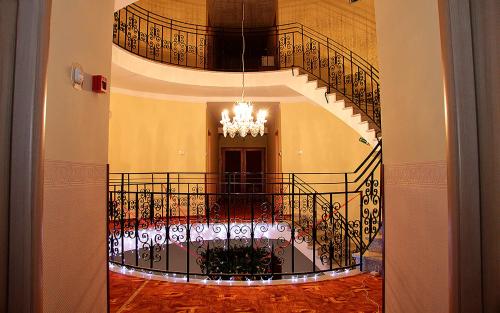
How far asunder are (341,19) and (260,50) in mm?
3886

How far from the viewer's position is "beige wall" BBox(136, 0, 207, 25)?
9.06m

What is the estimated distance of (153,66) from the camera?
22.9 feet

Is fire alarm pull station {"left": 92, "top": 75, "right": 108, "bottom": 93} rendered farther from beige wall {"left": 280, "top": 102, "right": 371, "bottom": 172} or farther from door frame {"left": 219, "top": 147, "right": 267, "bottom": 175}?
door frame {"left": 219, "top": 147, "right": 267, "bottom": 175}

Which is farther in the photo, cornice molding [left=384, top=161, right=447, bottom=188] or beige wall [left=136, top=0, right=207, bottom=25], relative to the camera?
beige wall [left=136, top=0, right=207, bottom=25]

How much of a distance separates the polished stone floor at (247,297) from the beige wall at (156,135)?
5374mm

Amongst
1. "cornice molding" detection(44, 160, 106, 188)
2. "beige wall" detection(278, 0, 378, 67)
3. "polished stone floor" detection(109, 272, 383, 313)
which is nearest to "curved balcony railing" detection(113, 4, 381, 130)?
"beige wall" detection(278, 0, 378, 67)

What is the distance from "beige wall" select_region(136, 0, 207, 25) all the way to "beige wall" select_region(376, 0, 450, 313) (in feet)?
26.9

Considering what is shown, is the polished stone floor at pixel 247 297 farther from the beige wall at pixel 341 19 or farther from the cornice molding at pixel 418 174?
the beige wall at pixel 341 19
